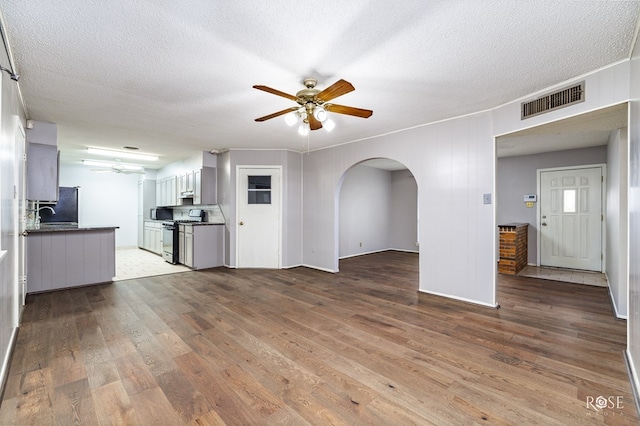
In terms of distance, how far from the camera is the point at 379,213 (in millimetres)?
8477

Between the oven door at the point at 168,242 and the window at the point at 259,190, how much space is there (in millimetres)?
2000

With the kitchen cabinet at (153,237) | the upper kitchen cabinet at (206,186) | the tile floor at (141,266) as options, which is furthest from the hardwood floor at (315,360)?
the kitchen cabinet at (153,237)

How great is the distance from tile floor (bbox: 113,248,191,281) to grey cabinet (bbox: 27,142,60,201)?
174 centimetres

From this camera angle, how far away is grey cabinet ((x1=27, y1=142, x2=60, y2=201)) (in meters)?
4.01

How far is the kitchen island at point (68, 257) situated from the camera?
4105 mm

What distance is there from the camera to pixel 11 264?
2.53 m

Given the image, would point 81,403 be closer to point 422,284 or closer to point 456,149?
point 422,284

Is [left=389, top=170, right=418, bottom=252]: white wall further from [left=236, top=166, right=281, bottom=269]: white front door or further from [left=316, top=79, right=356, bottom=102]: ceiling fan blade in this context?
[left=316, top=79, right=356, bottom=102]: ceiling fan blade

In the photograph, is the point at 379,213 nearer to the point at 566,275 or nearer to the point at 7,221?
the point at 566,275

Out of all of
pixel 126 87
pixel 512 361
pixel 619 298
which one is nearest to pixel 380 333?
pixel 512 361

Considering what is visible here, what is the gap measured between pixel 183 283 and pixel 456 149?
463 cm

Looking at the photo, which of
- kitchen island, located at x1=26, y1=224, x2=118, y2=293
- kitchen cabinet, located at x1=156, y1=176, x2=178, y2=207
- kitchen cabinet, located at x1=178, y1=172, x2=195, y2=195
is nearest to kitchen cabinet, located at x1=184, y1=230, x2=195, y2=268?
kitchen cabinet, located at x1=178, y1=172, x2=195, y2=195

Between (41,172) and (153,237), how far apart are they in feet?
13.4

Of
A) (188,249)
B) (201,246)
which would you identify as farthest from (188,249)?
(201,246)
